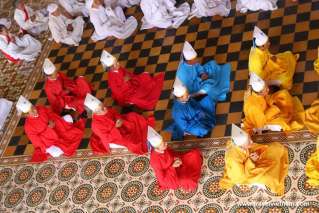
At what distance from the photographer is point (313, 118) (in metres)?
8.76

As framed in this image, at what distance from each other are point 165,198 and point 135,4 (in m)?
5.82

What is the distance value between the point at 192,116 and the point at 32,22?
5.97 meters

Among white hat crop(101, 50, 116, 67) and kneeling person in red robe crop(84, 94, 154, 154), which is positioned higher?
→ white hat crop(101, 50, 116, 67)

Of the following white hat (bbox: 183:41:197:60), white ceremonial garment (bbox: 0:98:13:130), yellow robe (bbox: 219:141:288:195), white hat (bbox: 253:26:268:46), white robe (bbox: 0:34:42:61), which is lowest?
white ceremonial garment (bbox: 0:98:13:130)

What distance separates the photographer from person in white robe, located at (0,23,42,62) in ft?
41.5

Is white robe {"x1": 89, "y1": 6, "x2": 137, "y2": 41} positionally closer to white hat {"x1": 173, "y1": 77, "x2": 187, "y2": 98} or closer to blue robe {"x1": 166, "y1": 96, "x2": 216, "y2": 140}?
blue robe {"x1": 166, "y1": 96, "x2": 216, "y2": 140}

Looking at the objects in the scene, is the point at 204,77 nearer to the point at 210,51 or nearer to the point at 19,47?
the point at 210,51

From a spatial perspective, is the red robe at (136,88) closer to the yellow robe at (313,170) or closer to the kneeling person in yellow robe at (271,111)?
the kneeling person in yellow robe at (271,111)

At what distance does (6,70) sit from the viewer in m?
13.2

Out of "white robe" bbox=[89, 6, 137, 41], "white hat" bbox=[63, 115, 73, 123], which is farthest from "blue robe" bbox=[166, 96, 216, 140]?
"white robe" bbox=[89, 6, 137, 41]

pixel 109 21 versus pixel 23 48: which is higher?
pixel 109 21

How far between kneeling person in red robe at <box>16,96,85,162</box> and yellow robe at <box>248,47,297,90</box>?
3846 millimetres

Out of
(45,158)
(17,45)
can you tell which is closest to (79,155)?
(45,158)

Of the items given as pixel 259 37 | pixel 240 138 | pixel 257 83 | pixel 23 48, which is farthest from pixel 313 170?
pixel 23 48
